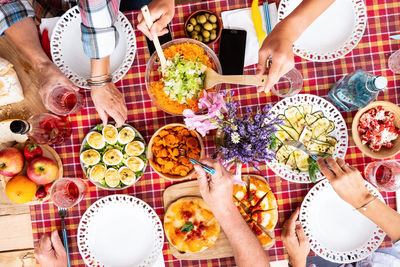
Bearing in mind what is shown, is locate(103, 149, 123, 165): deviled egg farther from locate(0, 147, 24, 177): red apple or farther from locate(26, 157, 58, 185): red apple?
locate(0, 147, 24, 177): red apple

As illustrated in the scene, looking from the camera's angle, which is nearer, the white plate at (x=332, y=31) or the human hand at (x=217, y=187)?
the human hand at (x=217, y=187)

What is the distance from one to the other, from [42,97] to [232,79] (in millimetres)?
962

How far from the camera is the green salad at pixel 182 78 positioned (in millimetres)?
1288

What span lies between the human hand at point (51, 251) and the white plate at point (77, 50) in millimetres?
827

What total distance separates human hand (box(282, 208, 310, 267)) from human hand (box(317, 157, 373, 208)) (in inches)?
9.8

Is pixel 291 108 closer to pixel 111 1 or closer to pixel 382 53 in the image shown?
pixel 382 53

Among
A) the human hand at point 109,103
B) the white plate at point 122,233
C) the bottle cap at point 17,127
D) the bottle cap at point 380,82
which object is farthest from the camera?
the white plate at point 122,233

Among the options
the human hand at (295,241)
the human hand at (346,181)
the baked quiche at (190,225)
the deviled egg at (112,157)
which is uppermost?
the deviled egg at (112,157)

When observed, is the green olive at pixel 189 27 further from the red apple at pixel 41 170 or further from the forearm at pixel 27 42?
the red apple at pixel 41 170

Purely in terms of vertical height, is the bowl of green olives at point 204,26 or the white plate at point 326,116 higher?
the bowl of green olives at point 204,26

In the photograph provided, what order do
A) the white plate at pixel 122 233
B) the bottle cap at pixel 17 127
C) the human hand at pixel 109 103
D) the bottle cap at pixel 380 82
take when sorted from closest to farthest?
the bottle cap at pixel 380 82 → the bottle cap at pixel 17 127 → the human hand at pixel 109 103 → the white plate at pixel 122 233

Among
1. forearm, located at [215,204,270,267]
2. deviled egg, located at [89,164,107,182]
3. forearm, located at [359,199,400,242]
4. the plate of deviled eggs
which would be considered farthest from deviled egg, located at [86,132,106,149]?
forearm, located at [359,199,400,242]

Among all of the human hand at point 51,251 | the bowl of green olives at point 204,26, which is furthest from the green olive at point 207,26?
the human hand at point 51,251

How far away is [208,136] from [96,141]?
58 centimetres
